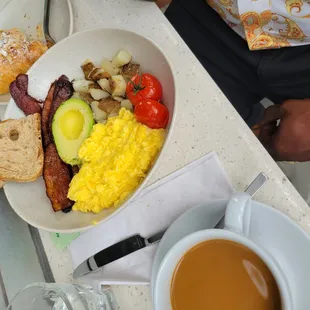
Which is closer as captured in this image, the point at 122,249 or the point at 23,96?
the point at 122,249

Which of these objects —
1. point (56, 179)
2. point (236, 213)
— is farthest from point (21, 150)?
point (236, 213)

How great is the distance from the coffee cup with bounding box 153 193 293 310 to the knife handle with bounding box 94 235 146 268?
0.45ft

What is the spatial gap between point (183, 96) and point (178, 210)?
0.72ft

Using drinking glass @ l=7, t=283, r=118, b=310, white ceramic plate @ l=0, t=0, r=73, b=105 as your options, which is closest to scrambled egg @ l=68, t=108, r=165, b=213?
drinking glass @ l=7, t=283, r=118, b=310

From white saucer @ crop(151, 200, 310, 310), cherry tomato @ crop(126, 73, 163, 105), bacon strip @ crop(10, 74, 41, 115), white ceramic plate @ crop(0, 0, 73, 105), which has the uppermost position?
white ceramic plate @ crop(0, 0, 73, 105)

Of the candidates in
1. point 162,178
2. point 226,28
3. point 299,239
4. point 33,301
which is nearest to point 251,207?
point 299,239

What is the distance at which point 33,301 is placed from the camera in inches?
29.4

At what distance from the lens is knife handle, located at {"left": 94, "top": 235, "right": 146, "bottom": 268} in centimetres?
76

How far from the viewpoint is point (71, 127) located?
825mm

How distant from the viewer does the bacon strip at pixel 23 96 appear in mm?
868

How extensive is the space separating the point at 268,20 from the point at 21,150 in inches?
21.9

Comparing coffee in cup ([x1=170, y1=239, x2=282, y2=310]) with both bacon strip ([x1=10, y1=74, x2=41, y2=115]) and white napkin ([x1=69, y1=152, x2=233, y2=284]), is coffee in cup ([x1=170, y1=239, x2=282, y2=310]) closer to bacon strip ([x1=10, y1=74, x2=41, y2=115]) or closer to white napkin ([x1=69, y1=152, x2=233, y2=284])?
white napkin ([x1=69, y1=152, x2=233, y2=284])

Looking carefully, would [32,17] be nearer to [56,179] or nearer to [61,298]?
[56,179]

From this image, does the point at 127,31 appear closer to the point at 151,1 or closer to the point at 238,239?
the point at 151,1
